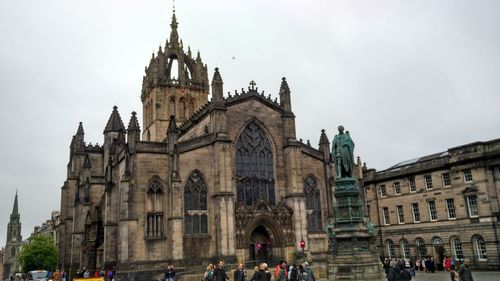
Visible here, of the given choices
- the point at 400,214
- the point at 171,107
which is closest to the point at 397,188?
the point at 400,214

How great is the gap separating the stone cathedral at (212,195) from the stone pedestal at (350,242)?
545 inches

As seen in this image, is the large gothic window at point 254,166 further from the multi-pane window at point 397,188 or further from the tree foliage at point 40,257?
the tree foliage at point 40,257

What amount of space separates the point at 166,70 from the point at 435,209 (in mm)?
34185

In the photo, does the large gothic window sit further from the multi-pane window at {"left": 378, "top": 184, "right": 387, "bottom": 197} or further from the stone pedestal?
the stone pedestal

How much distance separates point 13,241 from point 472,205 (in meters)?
139

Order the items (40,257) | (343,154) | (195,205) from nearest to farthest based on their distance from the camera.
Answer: (343,154)
(195,205)
(40,257)

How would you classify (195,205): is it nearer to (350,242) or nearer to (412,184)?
(350,242)

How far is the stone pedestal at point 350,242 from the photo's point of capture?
1714 cm

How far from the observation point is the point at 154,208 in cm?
3150

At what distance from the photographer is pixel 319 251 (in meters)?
36.3

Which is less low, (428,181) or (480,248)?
(428,181)

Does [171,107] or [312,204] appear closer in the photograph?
[312,204]

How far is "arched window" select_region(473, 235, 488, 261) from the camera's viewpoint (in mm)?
36344

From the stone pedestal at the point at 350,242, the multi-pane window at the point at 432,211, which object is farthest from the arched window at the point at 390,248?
the stone pedestal at the point at 350,242
